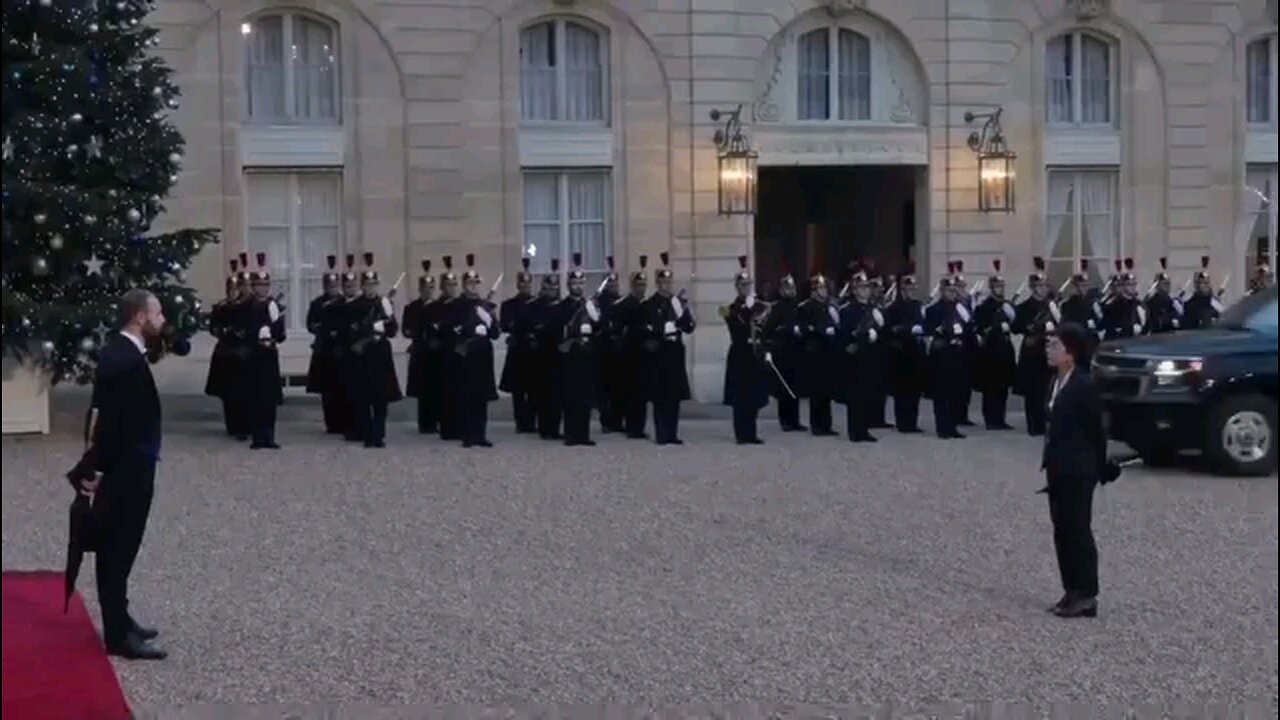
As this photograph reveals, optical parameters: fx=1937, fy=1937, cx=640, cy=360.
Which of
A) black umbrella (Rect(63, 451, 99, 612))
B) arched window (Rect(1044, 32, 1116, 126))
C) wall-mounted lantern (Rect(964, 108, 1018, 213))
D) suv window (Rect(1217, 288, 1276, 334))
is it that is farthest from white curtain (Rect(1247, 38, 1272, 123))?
wall-mounted lantern (Rect(964, 108, 1018, 213))

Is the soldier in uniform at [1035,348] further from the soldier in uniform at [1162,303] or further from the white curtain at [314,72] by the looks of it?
the white curtain at [314,72]

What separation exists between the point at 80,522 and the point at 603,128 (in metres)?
16.4

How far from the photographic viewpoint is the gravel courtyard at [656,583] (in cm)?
653

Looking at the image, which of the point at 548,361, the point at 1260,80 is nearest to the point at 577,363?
the point at 548,361

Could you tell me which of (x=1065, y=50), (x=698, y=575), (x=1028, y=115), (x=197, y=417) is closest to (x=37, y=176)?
(x=698, y=575)

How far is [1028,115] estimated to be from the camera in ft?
63.8

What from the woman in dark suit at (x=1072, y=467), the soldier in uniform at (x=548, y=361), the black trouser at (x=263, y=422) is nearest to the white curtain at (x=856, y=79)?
the soldier in uniform at (x=548, y=361)

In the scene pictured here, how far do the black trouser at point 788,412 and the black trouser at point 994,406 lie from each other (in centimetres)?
166

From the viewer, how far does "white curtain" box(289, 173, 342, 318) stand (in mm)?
19734

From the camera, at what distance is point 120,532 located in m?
6.49

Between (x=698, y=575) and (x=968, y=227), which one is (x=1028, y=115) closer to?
(x=968, y=227)

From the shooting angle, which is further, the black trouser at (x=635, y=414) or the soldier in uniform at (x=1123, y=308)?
the black trouser at (x=635, y=414)

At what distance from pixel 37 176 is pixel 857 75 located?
19.9 metres

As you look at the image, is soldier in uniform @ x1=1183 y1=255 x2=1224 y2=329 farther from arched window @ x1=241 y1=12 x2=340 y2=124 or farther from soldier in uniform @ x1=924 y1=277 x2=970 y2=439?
arched window @ x1=241 y1=12 x2=340 y2=124
